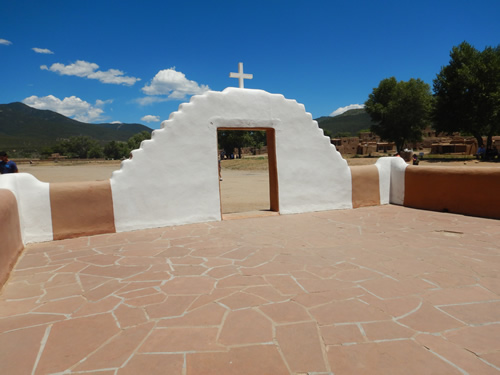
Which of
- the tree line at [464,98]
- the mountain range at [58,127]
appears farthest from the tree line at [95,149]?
the tree line at [464,98]

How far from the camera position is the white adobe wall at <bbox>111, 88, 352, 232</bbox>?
5.99 m

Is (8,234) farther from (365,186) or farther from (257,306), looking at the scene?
(365,186)

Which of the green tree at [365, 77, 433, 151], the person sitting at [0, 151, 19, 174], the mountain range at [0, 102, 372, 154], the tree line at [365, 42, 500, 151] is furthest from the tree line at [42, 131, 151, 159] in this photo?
the person sitting at [0, 151, 19, 174]

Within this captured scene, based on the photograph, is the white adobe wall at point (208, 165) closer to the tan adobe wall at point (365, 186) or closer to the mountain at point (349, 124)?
the tan adobe wall at point (365, 186)

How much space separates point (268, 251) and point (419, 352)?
2558 mm

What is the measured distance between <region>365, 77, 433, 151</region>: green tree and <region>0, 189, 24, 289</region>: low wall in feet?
113

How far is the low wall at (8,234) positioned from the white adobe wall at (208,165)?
1.52 m

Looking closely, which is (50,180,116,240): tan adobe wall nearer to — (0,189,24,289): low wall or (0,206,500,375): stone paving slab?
(0,206,500,375): stone paving slab

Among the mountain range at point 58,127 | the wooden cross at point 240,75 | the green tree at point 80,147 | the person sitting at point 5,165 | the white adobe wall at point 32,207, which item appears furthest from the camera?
the mountain range at point 58,127

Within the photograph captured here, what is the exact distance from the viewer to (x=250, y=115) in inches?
266

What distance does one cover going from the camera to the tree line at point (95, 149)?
6938 centimetres

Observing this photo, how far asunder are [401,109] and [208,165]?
104ft

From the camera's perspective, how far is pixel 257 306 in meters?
2.93

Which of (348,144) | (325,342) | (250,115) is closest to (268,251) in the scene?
(325,342)
